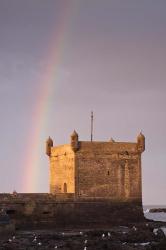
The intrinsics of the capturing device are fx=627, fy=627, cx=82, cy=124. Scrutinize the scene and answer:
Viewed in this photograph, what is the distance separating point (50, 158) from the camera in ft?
206

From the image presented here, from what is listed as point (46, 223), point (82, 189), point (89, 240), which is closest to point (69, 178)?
point (82, 189)

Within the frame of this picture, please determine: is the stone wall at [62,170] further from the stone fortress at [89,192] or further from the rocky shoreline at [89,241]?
the rocky shoreline at [89,241]

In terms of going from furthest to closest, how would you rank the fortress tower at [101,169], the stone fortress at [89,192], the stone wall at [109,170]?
the stone wall at [109,170] < the fortress tower at [101,169] < the stone fortress at [89,192]

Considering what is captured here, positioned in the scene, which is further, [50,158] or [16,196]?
[50,158]

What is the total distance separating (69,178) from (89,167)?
216cm

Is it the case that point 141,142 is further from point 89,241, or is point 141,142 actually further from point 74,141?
point 89,241

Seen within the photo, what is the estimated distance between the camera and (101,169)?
57.7m

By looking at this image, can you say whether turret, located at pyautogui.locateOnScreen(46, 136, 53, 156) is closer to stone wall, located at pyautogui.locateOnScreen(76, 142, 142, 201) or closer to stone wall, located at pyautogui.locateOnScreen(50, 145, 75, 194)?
stone wall, located at pyautogui.locateOnScreen(50, 145, 75, 194)

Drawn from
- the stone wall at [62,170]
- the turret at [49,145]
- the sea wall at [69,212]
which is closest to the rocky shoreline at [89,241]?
the sea wall at [69,212]

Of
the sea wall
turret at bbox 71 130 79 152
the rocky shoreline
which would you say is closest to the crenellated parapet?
turret at bbox 71 130 79 152

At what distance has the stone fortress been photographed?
177ft

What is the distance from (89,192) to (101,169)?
2.42m

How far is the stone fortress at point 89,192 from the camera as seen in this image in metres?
54.0

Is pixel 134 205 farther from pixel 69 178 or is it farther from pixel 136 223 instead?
pixel 69 178
